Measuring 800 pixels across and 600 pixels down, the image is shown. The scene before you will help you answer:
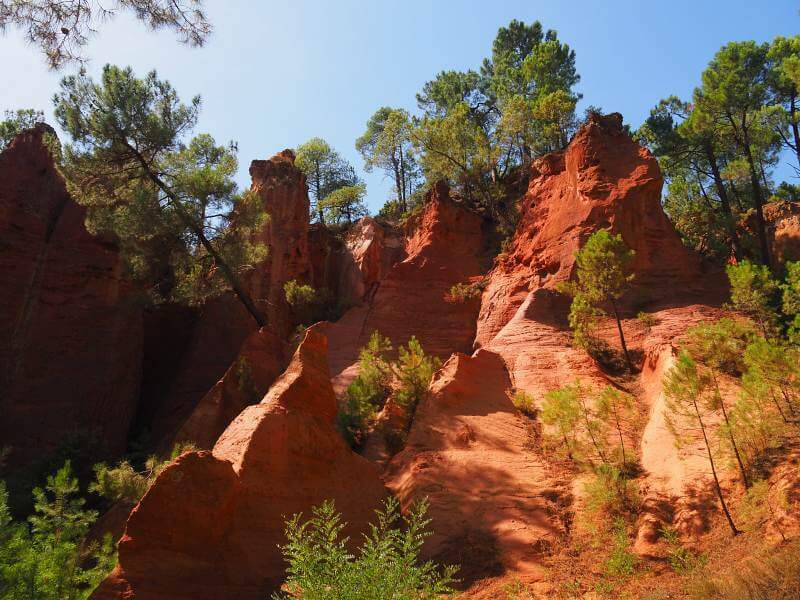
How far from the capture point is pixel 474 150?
26.8m

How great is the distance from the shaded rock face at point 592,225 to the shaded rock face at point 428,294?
66.2 inches

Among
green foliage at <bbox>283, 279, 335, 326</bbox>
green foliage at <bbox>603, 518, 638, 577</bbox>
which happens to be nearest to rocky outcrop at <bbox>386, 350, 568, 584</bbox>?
green foliage at <bbox>603, 518, 638, 577</bbox>

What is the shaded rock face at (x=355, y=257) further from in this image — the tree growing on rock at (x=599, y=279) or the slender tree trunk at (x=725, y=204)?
the slender tree trunk at (x=725, y=204)

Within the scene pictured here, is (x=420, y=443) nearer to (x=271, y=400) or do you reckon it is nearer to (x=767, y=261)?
(x=271, y=400)

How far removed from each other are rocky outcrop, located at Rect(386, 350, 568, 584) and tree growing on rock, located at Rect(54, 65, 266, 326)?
30.4 feet

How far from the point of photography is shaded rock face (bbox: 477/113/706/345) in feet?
62.9

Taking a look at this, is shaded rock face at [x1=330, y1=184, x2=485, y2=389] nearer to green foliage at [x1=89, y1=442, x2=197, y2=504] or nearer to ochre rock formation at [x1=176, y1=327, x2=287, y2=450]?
ochre rock formation at [x1=176, y1=327, x2=287, y2=450]

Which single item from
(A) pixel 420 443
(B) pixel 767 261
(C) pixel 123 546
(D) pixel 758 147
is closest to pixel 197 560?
(C) pixel 123 546

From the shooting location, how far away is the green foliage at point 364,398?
14.8m

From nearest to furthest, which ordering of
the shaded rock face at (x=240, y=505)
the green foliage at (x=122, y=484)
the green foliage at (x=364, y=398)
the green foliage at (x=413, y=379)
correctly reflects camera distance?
the shaded rock face at (x=240, y=505)
the green foliage at (x=122, y=484)
the green foliage at (x=364, y=398)
the green foliage at (x=413, y=379)

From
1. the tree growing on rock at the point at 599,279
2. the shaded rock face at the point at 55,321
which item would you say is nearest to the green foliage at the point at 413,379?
the tree growing on rock at the point at 599,279

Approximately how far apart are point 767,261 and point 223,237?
729 inches

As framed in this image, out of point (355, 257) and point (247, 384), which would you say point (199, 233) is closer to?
point (247, 384)

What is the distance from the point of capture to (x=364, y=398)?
1543cm
